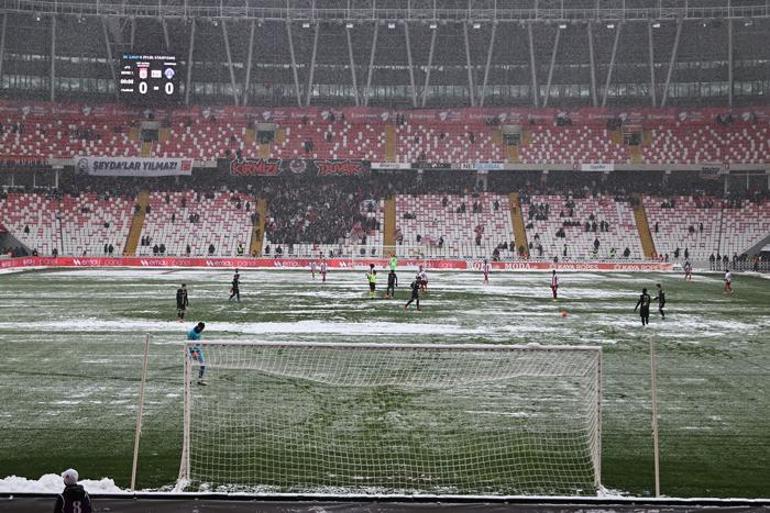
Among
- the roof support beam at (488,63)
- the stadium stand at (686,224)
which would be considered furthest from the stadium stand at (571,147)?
the roof support beam at (488,63)

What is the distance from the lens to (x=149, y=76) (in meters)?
65.1

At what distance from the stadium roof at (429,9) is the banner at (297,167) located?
468 inches

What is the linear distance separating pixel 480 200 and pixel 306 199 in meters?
14.9

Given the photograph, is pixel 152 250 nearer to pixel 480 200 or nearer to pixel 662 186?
pixel 480 200

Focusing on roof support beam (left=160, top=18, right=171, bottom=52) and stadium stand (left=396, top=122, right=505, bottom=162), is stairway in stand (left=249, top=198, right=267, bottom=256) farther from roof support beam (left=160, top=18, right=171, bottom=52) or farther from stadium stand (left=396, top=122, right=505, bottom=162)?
roof support beam (left=160, top=18, right=171, bottom=52)

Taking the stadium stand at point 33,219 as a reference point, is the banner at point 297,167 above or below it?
above

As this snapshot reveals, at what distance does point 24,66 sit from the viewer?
230ft

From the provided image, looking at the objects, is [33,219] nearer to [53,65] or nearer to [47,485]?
[53,65]

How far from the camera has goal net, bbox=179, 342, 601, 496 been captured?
34.9 ft

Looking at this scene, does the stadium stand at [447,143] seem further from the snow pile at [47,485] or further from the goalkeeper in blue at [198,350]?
the snow pile at [47,485]

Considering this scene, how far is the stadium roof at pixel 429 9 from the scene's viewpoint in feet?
219

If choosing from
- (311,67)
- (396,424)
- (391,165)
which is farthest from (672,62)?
(396,424)

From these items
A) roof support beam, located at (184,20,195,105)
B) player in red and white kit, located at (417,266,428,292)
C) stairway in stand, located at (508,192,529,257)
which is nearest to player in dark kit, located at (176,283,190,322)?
player in red and white kit, located at (417,266,428,292)

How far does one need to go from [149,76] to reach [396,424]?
190 ft
